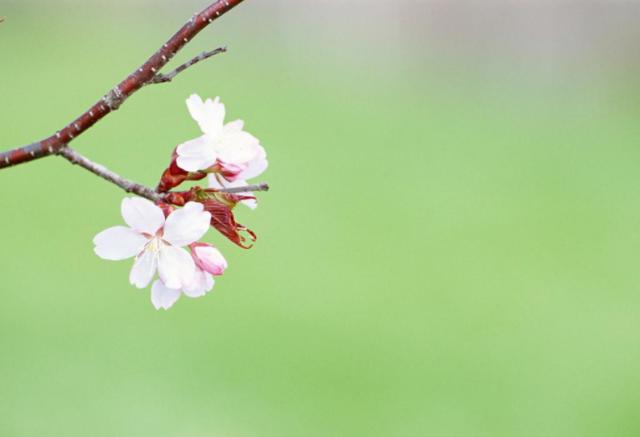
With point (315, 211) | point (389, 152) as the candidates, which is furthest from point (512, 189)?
point (315, 211)

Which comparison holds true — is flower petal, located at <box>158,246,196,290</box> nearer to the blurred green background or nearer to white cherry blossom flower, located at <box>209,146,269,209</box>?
white cherry blossom flower, located at <box>209,146,269,209</box>

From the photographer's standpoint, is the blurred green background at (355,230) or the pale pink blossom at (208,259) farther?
the blurred green background at (355,230)

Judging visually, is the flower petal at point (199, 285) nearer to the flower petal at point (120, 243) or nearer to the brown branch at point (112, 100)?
the flower petal at point (120, 243)

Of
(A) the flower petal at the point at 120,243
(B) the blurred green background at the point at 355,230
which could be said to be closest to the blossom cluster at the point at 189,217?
(A) the flower petal at the point at 120,243

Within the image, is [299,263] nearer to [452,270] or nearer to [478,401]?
[452,270]

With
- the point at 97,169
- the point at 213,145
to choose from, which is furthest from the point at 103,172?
the point at 213,145

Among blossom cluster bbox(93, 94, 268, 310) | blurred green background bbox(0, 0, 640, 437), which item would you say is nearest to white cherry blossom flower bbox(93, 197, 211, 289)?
→ blossom cluster bbox(93, 94, 268, 310)

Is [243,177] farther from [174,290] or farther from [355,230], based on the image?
[355,230]
